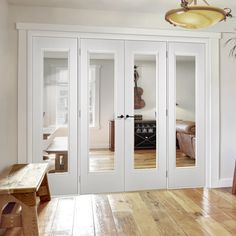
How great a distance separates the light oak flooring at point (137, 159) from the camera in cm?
324

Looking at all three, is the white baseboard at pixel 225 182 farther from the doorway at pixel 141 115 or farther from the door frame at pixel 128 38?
the doorway at pixel 141 115

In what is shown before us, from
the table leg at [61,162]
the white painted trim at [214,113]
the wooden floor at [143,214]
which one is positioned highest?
the white painted trim at [214,113]

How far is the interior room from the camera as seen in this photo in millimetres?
2975

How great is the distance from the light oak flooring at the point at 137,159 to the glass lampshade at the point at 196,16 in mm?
1840

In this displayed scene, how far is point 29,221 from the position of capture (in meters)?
1.99

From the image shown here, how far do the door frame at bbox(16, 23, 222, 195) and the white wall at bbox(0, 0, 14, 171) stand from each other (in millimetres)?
70

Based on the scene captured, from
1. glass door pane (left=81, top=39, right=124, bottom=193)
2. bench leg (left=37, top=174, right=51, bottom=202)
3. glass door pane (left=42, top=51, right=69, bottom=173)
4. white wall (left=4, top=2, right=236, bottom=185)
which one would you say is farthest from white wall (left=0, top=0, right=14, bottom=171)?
glass door pane (left=81, top=39, right=124, bottom=193)

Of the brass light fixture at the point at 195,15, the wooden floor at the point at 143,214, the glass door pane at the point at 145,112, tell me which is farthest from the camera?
the glass door pane at the point at 145,112

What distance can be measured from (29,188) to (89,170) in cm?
130

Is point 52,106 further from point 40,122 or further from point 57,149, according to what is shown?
point 57,149

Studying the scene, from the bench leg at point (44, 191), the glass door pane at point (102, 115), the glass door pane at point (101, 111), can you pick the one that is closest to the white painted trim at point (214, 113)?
the glass door pane at point (102, 115)

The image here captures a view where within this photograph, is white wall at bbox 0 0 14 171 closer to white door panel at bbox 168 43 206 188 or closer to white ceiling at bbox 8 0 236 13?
white ceiling at bbox 8 0 236 13

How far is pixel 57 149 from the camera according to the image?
3.20m

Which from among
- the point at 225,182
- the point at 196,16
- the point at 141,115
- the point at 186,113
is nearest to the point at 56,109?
the point at 141,115
